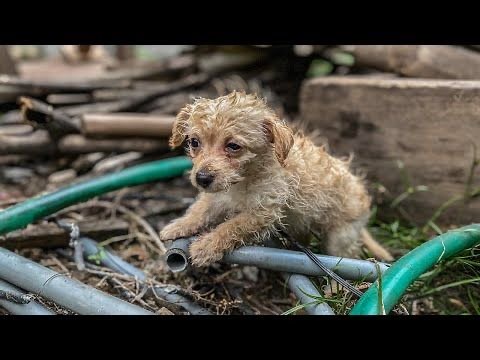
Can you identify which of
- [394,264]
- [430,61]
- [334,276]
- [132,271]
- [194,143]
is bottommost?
[132,271]

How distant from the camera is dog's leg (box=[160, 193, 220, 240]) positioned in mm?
2996

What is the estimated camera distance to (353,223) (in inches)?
132

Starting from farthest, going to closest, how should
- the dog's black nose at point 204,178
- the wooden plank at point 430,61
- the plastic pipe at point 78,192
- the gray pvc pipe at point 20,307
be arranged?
the wooden plank at point 430,61 < the plastic pipe at point 78,192 < the dog's black nose at point 204,178 < the gray pvc pipe at point 20,307

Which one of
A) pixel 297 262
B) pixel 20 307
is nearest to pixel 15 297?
pixel 20 307

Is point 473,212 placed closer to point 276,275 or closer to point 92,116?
point 276,275

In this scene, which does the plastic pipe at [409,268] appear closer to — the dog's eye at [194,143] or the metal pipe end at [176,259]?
the metal pipe end at [176,259]

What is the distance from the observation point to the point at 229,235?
111 inches

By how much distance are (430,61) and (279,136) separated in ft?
6.46

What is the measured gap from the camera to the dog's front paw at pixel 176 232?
299 centimetres

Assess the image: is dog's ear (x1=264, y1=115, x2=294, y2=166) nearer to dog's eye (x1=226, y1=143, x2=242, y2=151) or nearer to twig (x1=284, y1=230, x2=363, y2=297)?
dog's eye (x1=226, y1=143, x2=242, y2=151)

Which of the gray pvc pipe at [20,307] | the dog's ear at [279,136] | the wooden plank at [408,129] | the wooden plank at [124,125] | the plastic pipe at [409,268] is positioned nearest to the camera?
the plastic pipe at [409,268]

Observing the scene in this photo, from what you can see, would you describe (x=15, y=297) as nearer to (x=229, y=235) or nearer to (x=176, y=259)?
(x=176, y=259)

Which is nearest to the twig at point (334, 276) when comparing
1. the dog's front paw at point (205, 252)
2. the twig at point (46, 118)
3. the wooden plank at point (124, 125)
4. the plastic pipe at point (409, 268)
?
the plastic pipe at point (409, 268)

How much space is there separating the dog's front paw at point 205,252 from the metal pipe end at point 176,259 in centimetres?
6
